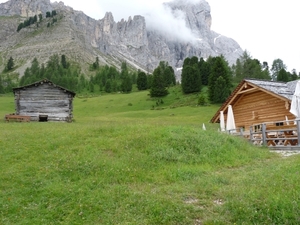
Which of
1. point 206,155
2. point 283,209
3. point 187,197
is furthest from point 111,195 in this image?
point 206,155

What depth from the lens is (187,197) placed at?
8.48 meters

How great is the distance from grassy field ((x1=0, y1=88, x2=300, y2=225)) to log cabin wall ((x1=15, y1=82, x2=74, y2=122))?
975 inches

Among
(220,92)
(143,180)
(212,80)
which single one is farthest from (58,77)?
(143,180)

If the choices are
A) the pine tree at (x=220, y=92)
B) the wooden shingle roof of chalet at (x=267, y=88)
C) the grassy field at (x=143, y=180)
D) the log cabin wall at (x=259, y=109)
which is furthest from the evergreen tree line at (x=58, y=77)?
the grassy field at (x=143, y=180)

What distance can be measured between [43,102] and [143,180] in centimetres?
3495

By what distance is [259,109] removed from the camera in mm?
25016

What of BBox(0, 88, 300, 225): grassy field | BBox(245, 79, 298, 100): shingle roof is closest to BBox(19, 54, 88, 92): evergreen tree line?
BBox(245, 79, 298, 100): shingle roof

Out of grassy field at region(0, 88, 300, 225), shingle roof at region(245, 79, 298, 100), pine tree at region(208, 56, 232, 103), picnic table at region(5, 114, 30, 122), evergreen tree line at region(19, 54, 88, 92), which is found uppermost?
evergreen tree line at region(19, 54, 88, 92)

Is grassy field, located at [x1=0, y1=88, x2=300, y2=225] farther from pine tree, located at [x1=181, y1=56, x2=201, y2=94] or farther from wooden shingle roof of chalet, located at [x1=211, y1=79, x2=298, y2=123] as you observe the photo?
pine tree, located at [x1=181, y1=56, x2=201, y2=94]

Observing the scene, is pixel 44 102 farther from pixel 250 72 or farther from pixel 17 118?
pixel 250 72

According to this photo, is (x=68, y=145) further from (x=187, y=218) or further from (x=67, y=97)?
(x=67, y=97)

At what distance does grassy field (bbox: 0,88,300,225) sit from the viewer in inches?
A: 289

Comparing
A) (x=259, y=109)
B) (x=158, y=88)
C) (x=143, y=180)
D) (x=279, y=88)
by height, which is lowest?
(x=143, y=180)

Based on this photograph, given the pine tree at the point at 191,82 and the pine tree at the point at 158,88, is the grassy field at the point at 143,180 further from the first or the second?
the pine tree at the point at 191,82
